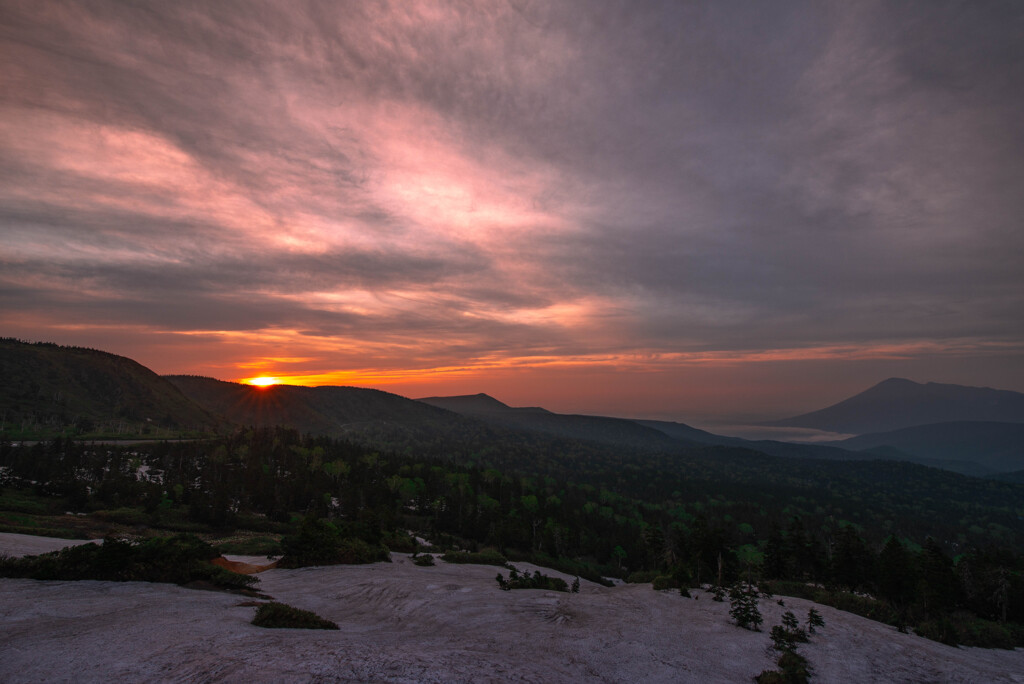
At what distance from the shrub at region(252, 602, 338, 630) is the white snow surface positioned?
23.8 inches

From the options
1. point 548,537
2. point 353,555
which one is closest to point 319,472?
point 548,537

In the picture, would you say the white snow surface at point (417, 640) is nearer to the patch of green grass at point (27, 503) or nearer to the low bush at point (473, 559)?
the low bush at point (473, 559)

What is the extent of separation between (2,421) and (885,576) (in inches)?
9932

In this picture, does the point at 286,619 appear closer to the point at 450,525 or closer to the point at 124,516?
the point at 124,516

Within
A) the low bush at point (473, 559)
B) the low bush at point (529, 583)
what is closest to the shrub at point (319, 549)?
the low bush at point (473, 559)

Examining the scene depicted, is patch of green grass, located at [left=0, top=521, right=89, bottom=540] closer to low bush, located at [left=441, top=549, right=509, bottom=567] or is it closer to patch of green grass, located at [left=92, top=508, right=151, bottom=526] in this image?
patch of green grass, located at [left=92, top=508, right=151, bottom=526]

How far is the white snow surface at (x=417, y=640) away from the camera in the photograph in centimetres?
1248

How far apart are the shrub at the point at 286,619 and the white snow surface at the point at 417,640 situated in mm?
604

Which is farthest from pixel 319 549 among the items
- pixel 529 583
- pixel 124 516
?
pixel 124 516

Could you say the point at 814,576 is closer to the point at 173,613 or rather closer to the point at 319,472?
the point at 173,613

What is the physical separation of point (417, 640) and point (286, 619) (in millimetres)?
5784

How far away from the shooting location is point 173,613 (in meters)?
18.2

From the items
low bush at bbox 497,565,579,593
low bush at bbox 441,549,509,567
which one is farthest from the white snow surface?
low bush at bbox 441,549,509,567

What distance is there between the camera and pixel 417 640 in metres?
17.7
